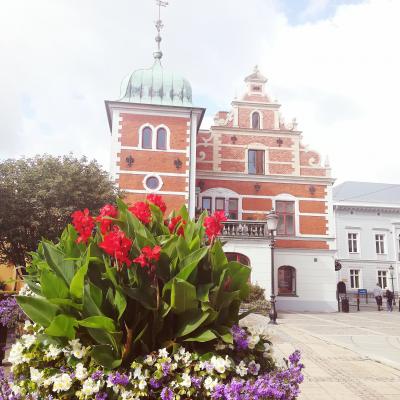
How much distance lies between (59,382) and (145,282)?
775mm

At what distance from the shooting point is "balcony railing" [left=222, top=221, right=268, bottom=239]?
2108cm

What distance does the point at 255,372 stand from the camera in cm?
274

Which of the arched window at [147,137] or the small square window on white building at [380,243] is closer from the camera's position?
the arched window at [147,137]

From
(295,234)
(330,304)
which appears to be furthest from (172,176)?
(330,304)

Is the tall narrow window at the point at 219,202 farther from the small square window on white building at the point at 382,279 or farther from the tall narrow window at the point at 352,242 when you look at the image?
the small square window on white building at the point at 382,279

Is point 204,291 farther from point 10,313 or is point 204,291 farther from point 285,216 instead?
point 285,216

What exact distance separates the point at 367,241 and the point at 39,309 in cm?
3974

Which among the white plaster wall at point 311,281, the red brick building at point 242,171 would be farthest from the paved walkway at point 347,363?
the white plaster wall at point 311,281

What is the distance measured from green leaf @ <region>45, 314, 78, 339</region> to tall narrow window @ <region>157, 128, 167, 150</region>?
1986 centimetres

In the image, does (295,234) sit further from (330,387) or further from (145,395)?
(145,395)

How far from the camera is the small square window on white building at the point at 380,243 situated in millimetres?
38812

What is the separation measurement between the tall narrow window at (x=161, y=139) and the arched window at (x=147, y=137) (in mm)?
423

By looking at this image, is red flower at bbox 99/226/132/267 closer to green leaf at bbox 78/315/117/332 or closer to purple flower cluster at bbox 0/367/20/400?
green leaf at bbox 78/315/117/332

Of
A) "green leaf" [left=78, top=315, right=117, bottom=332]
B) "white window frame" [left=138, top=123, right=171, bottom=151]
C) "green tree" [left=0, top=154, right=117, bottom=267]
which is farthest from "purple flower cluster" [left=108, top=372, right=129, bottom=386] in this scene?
"white window frame" [left=138, top=123, right=171, bottom=151]
